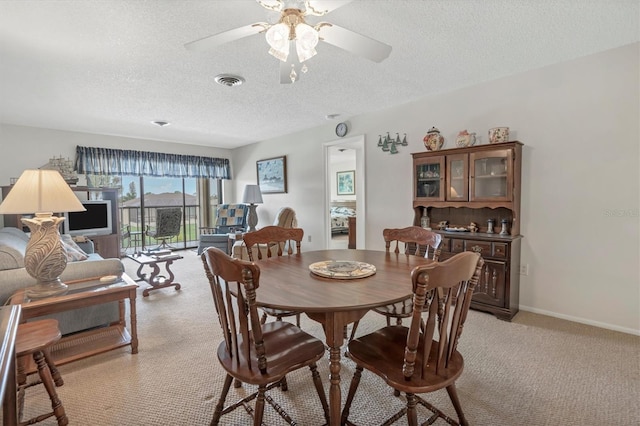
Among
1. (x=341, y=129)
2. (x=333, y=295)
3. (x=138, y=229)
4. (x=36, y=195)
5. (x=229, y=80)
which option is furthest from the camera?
(x=138, y=229)

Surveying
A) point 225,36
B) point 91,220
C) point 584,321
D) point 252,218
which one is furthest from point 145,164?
point 584,321

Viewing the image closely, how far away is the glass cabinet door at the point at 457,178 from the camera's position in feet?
10.1

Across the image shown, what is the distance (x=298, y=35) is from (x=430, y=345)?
155cm

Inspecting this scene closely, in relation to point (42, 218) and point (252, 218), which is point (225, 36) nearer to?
point (42, 218)

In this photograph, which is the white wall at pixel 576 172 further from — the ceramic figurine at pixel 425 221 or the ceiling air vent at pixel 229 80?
the ceiling air vent at pixel 229 80

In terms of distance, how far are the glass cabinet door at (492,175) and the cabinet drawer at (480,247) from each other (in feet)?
1.39

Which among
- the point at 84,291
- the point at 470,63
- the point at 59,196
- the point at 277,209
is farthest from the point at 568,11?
the point at 277,209

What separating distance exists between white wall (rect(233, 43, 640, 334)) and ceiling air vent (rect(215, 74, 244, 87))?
7.10 ft

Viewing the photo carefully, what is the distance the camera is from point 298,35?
1.60 m

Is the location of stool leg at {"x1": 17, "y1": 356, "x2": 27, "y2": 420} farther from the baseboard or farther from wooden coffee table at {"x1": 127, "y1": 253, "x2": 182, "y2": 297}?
the baseboard

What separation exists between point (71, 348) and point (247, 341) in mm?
1824

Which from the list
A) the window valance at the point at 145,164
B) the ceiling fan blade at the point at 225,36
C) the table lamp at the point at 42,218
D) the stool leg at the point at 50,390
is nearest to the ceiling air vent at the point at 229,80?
the ceiling fan blade at the point at 225,36

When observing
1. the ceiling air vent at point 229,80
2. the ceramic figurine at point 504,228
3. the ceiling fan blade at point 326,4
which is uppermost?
the ceiling air vent at point 229,80

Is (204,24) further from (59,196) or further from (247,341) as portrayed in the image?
(247,341)
